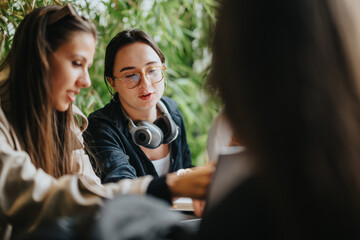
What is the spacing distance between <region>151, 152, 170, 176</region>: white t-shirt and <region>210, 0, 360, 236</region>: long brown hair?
108 centimetres

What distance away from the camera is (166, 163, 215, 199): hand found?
0.91 metres

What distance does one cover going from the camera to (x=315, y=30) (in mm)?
599

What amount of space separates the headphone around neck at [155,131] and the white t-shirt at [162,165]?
9 cm

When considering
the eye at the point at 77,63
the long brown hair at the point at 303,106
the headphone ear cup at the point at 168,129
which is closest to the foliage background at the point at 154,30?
the headphone ear cup at the point at 168,129

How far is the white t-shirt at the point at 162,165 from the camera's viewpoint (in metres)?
1.69

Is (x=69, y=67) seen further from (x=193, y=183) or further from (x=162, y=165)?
(x=162, y=165)

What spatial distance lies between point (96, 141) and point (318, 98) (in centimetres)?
111

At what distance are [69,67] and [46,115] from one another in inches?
5.9

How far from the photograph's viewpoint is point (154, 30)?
6.98ft

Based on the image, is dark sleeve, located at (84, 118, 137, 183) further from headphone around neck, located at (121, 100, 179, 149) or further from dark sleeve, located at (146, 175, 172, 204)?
dark sleeve, located at (146, 175, 172, 204)

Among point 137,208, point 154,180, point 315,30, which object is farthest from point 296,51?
point 154,180

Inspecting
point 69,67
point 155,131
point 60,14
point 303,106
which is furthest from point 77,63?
point 303,106

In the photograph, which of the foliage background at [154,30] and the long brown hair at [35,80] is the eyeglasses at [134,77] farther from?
the long brown hair at [35,80]

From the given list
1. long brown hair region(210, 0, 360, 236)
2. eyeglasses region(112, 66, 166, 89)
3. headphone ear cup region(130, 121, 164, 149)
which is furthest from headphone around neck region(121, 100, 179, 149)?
long brown hair region(210, 0, 360, 236)
